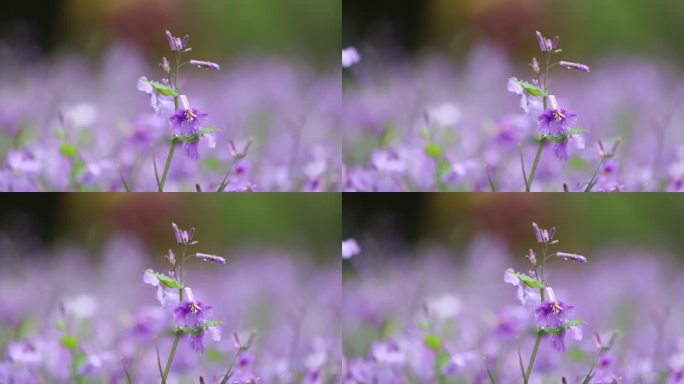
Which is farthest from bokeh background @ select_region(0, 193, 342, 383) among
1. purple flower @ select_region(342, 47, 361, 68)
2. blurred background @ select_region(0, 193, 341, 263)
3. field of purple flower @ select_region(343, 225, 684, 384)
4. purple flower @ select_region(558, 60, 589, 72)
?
purple flower @ select_region(558, 60, 589, 72)

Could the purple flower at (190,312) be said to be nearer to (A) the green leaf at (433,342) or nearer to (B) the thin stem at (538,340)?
(A) the green leaf at (433,342)

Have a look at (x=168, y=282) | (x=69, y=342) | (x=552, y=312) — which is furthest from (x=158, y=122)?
(x=552, y=312)

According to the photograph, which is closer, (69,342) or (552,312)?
(552,312)

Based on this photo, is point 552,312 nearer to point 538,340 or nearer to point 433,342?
point 538,340

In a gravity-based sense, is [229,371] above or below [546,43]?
below

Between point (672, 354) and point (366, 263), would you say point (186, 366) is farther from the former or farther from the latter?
point (672, 354)

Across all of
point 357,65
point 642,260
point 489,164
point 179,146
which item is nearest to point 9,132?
point 179,146

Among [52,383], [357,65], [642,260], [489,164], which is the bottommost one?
[52,383]
